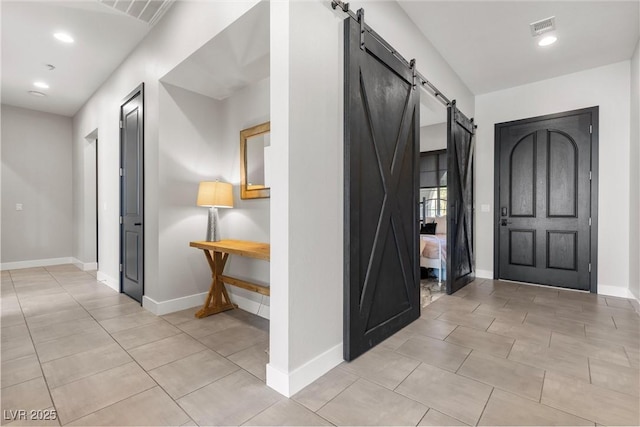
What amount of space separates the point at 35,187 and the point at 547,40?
340 inches

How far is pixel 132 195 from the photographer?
12.0 feet

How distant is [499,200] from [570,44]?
6.97 feet

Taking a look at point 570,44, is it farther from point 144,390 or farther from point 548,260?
point 144,390

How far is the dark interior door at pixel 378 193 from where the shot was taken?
2.10 metres

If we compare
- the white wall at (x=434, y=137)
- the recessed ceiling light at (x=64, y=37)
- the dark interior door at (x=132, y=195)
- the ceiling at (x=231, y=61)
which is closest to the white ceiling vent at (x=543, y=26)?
the white wall at (x=434, y=137)

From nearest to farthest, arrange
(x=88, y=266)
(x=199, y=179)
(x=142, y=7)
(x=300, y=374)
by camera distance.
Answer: (x=300, y=374), (x=142, y=7), (x=199, y=179), (x=88, y=266)

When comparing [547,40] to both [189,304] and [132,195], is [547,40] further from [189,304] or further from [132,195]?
[132,195]

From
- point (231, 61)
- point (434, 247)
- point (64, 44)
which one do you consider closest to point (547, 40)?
point (434, 247)

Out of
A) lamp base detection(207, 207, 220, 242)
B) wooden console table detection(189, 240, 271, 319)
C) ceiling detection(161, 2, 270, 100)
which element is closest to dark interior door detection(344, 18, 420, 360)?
ceiling detection(161, 2, 270, 100)

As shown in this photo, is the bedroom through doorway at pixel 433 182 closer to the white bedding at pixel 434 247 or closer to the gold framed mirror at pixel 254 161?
the white bedding at pixel 434 247

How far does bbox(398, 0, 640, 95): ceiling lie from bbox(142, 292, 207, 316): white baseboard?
3.67 meters

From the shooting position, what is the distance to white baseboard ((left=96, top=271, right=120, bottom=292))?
411 centimetres

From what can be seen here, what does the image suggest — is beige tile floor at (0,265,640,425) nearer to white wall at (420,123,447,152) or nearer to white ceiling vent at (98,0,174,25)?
white ceiling vent at (98,0,174,25)

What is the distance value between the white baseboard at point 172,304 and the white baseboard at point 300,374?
6.03 feet
